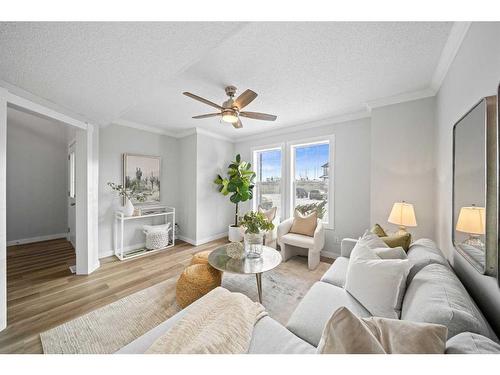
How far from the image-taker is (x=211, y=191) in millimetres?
4219

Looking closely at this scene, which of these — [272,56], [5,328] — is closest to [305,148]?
[272,56]

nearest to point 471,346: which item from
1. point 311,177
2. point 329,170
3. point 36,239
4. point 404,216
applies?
point 404,216

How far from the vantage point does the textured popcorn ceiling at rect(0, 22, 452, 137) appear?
3.87 feet

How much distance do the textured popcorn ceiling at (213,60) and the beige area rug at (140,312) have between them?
217 centimetres

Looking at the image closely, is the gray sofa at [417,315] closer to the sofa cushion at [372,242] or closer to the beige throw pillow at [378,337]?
the beige throw pillow at [378,337]

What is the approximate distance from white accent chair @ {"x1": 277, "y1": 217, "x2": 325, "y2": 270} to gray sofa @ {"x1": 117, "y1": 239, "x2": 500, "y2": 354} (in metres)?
1.28

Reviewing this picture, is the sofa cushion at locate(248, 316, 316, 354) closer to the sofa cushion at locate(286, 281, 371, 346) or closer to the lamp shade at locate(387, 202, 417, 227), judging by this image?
the sofa cushion at locate(286, 281, 371, 346)

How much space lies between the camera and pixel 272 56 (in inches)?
65.7

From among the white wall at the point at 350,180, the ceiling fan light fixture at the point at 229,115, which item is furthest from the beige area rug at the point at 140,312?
the ceiling fan light fixture at the point at 229,115

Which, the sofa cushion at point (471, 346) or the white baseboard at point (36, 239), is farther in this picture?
the white baseboard at point (36, 239)

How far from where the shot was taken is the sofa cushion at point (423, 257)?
1230mm

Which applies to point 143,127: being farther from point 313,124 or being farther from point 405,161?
point 405,161

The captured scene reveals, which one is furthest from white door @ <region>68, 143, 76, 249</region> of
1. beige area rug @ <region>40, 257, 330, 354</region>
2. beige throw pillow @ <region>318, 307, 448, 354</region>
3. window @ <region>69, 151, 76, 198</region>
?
beige throw pillow @ <region>318, 307, 448, 354</region>
